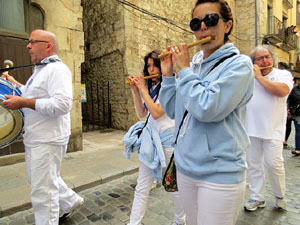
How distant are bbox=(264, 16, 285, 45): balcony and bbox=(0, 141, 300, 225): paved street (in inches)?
520

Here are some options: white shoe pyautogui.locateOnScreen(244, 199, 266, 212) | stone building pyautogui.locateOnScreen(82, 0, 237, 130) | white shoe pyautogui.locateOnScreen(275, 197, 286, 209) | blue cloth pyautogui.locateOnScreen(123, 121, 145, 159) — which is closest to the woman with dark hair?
blue cloth pyautogui.locateOnScreen(123, 121, 145, 159)

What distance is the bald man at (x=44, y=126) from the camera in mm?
1910

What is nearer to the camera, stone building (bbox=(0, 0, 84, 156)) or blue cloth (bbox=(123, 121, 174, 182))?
blue cloth (bbox=(123, 121, 174, 182))

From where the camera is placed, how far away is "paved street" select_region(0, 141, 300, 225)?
2520mm

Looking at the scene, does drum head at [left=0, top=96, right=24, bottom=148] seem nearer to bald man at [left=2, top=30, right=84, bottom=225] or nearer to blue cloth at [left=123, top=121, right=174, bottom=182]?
bald man at [left=2, top=30, right=84, bottom=225]

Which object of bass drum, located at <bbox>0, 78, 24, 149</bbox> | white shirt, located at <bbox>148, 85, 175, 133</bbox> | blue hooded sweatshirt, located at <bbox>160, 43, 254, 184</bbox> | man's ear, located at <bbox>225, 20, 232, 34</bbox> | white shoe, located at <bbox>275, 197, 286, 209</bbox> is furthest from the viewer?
white shoe, located at <bbox>275, 197, 286, 209</bbox>

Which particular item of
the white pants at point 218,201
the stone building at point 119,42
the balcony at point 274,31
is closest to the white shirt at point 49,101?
the white pants at point 218,201

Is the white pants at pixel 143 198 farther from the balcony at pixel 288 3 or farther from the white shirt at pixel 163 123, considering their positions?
the balcony at pixel 288 3

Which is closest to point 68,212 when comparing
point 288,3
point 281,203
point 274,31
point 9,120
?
point 9,120

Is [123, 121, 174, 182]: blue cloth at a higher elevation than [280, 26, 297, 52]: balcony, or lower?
lower

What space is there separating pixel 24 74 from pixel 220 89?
496 cm

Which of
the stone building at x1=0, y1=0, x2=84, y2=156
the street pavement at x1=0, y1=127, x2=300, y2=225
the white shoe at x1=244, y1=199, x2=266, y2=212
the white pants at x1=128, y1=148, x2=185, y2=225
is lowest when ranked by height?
the street pavement at x1=0, y1=127, x2=300, y2=225

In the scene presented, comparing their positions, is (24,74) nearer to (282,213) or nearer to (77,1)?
(77,1)

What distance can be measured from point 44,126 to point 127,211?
154 centimetres
